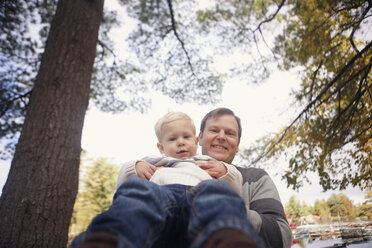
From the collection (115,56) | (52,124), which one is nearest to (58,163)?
(52,124)

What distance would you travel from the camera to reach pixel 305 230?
2.78 metres

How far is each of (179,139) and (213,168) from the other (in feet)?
1.73

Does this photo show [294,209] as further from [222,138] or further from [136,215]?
[136,215]

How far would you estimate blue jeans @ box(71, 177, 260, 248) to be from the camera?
68 cm

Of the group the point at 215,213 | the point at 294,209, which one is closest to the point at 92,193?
the point at 294,209

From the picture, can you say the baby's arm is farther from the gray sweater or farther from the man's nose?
the man's nose

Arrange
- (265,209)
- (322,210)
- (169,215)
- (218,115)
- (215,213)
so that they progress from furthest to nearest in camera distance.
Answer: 1. (322,210)
2. (218,115)
3. (265,209)
4. (169,215)
5. (215,213)

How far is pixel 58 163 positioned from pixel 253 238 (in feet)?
6.80

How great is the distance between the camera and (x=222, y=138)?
1936mm

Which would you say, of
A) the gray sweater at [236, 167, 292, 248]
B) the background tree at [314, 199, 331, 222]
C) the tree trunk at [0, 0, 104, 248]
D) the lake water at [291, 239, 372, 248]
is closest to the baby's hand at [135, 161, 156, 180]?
the gray sweater at [236, 167, 292, 248]

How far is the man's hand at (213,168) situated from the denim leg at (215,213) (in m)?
0.39

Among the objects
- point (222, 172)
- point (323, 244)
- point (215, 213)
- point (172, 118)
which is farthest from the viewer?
point (323, 244)

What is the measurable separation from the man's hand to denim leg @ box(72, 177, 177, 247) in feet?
1.38

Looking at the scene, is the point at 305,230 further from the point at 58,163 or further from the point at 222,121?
the point at 58,163
